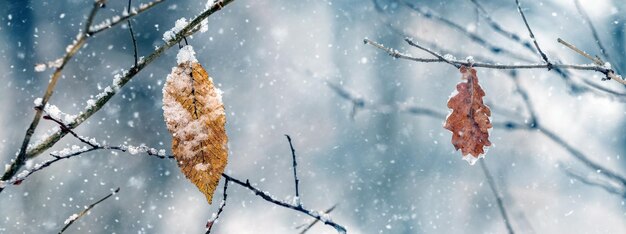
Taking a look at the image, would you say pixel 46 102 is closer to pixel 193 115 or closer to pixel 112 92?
pixel 112 92

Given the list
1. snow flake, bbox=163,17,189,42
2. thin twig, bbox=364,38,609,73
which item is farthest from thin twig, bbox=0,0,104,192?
thin twig, bbox=364,38,609,73

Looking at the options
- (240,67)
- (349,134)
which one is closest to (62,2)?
(240,67)

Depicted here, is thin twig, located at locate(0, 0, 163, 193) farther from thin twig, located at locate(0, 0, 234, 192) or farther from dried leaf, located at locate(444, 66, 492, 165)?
dried leaf, located at locate(444, 66, 492, 165)

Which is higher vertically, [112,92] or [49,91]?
[112,92]

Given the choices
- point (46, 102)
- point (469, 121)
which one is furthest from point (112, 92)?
point (469, 121)

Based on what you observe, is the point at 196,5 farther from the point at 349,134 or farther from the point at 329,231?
the point at 329,231

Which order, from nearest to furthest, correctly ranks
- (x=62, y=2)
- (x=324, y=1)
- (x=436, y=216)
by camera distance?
(x=62, y=2), (x=324, y=1), (x=436, y=216)

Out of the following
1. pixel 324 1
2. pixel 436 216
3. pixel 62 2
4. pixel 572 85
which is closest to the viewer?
pixel 572 85
